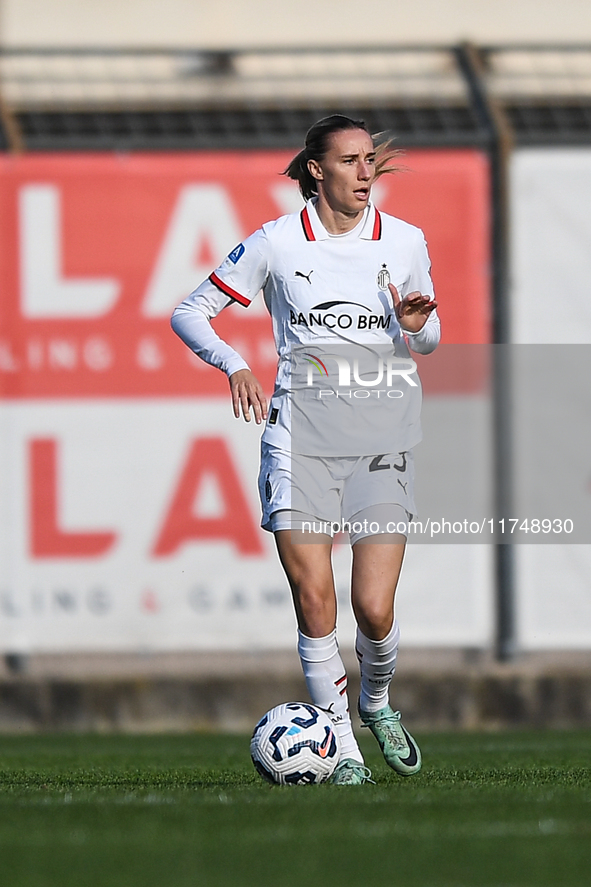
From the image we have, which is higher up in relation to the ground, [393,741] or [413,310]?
[413,310]

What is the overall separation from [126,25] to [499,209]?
483 cm

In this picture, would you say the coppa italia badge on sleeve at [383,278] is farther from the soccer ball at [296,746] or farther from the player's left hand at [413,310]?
the soccer ball at [296,746]

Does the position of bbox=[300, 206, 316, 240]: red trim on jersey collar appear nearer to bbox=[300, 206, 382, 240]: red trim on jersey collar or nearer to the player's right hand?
bbox=[300, 206, 382, 240]: red trim on jersey collar

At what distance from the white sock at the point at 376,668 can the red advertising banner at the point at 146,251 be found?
5.99 metres

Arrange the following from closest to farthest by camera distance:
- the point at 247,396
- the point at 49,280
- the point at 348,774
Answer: the point at 247,396
the point at 348,774
the point at 49,280

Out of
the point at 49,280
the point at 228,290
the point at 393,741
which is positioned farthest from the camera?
the point at 49,280

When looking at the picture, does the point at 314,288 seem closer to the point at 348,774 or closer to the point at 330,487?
the point at 330,487

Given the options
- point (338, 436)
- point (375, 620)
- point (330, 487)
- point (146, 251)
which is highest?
point (146, 251)

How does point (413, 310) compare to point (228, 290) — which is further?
point (228, 290)

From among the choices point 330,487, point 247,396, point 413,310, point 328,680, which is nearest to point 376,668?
point 328,680

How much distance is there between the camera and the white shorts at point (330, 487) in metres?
6.47

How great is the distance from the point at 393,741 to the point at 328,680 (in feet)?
1.08

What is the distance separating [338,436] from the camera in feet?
21.5

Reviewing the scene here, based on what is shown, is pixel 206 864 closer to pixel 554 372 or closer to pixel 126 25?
pixel 554 372
